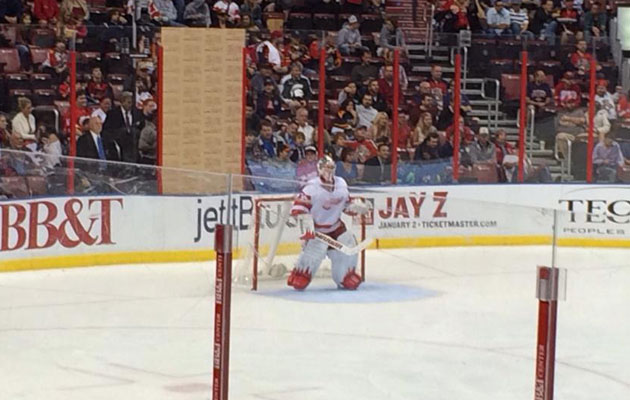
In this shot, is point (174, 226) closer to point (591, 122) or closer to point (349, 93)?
point (349, 93)

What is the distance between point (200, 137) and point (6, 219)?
7.97 meters

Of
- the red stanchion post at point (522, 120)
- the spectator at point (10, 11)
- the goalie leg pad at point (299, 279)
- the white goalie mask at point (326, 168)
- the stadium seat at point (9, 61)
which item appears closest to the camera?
the goalie leg pad at point (299, 279)

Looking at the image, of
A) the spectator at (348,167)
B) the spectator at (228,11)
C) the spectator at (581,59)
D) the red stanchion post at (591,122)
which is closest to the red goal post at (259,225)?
the spectator at (348,167)

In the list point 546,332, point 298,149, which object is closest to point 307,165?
point 298,149

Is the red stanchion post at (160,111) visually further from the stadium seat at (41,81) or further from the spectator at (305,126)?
the spectator at (305,126)

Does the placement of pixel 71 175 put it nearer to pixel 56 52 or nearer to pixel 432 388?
pixel 432 388

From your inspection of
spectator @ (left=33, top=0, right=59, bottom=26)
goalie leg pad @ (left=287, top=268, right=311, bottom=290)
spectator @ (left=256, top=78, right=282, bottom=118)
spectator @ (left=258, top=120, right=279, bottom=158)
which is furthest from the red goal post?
spectator @ (left=33, top=0, right=59, bottom=26)

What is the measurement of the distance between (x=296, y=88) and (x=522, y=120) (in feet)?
8.53

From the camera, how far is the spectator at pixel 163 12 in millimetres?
15289

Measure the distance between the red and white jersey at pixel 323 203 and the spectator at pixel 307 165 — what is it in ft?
24.0

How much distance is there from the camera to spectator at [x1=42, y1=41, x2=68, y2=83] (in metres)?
12.8

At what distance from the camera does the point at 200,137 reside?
13.8 metres

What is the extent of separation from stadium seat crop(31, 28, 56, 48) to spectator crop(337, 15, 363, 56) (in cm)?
305

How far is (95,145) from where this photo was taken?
1271cm
